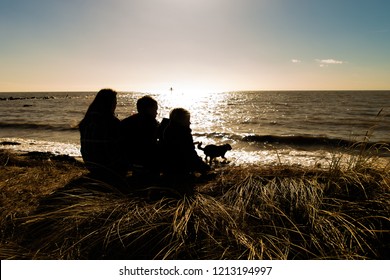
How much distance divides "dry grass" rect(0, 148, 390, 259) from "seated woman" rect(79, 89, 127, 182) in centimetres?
140

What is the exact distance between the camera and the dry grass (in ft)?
8.62

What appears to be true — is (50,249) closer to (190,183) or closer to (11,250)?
(11,250)

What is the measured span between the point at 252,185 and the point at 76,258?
7.32 feet

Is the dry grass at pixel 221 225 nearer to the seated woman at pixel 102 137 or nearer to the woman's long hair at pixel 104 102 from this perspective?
the seated woman at pixel 102 137

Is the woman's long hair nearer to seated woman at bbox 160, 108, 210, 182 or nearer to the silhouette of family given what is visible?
the silhouette of family

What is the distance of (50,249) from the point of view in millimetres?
2682

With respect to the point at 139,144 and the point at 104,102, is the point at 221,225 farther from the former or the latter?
the point at 104,102

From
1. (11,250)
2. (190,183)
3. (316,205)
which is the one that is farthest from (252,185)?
(11,250)

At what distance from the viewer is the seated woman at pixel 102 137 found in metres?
4.96

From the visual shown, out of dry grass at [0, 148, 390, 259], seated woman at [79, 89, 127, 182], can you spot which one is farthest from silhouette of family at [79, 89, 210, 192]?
dry grass at [0, 148, 390, 259]

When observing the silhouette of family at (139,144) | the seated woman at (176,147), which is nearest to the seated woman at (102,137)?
the silhouette of family at (139,144)

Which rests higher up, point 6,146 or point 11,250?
point 11,250

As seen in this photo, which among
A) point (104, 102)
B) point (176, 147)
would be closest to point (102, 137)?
point (104, 102)

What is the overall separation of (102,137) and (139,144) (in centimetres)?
65
